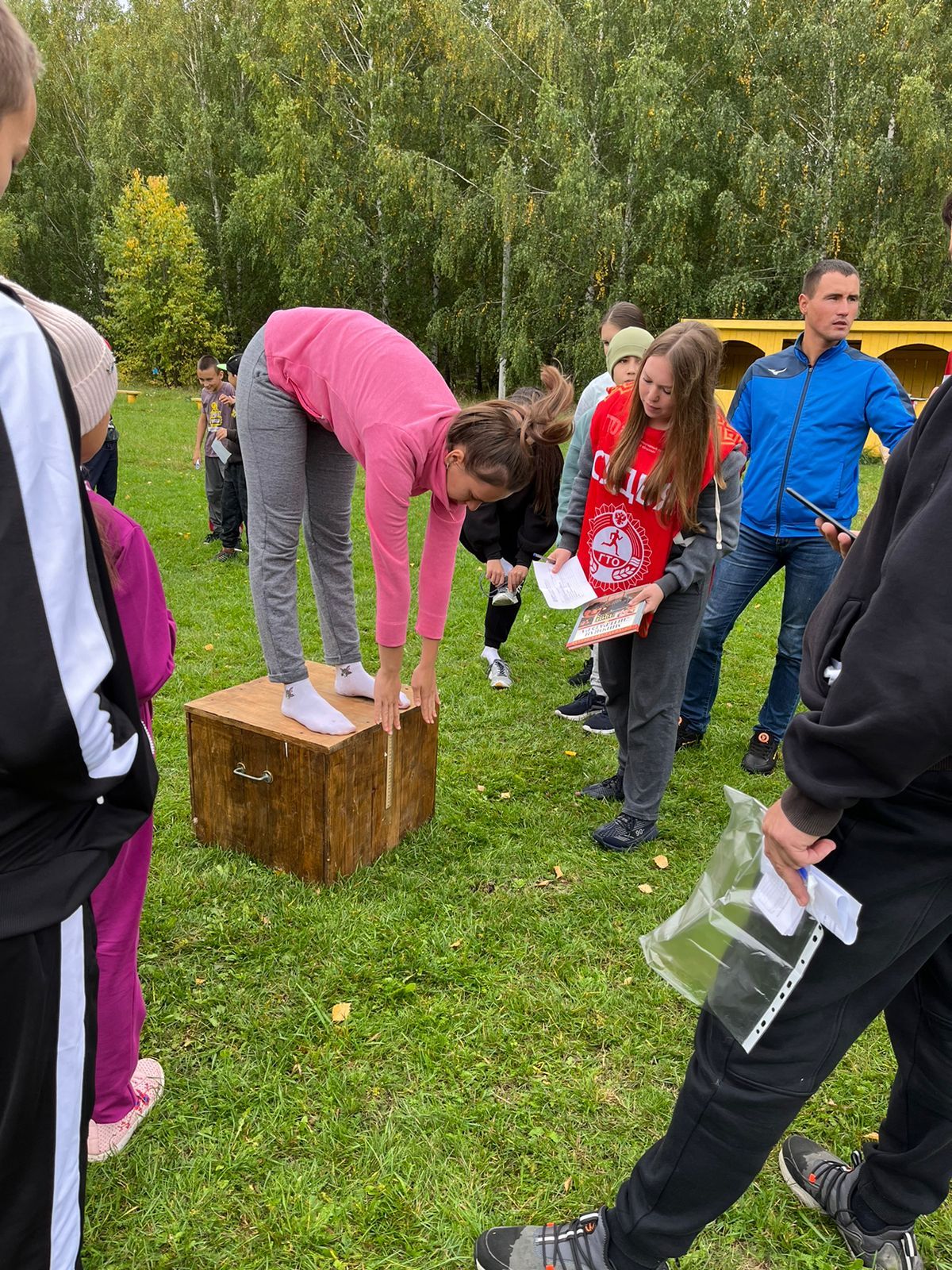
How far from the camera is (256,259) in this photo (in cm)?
2820

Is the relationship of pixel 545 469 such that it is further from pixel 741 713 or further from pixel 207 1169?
pixel 207 1169

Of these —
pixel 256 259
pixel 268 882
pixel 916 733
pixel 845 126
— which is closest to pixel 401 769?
pixel 268 882

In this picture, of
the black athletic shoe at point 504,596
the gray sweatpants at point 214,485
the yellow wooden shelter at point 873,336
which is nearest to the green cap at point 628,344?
the black athletic shoe at point 504,596

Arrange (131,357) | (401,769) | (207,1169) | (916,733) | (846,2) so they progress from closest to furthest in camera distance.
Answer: (916,733)
(207,1169)
(401,769)
(846,2)
(131,357)

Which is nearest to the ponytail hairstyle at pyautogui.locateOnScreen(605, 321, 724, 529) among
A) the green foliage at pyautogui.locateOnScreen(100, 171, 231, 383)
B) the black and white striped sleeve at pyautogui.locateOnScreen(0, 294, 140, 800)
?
the black and white striped sleeve at pyautogui.locateOnScreen(0, 294, 140, 800)

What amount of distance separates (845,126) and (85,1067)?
83.4ft

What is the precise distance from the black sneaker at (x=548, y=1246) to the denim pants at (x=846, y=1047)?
48 mm

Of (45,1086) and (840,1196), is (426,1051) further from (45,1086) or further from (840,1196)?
(45,1086)

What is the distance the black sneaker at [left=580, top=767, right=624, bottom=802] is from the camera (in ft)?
13.9

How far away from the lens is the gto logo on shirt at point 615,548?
142 inches

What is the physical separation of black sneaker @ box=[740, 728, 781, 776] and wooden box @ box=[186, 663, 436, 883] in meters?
1.93

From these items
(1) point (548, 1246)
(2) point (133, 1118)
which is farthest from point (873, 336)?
(2) point (133, 1118)

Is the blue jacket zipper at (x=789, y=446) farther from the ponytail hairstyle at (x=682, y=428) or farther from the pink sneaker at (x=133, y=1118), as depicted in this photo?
the pink sneaker at (x=133, y=1118)

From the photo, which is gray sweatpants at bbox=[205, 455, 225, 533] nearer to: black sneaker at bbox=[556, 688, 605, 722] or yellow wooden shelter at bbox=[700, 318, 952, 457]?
black sneaker at bbox=[556, 688, 605, 722]
